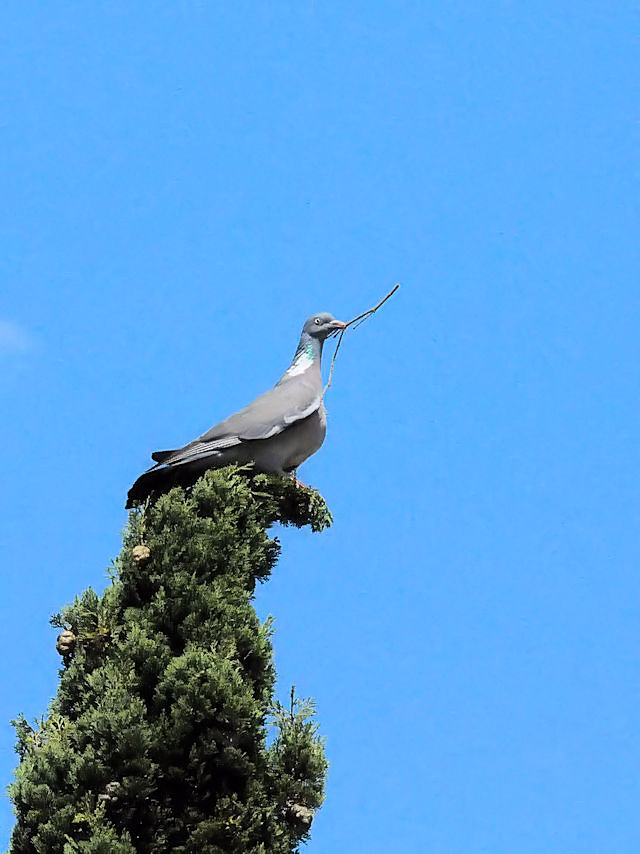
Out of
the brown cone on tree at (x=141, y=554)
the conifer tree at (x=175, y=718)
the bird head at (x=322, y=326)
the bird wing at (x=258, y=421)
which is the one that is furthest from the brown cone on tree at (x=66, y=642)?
the bird head at (x=322, y=326)

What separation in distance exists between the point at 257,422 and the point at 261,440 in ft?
0.43

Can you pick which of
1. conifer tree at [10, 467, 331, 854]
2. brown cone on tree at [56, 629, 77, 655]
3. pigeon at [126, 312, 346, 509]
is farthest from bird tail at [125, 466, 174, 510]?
brown cone on tree at [56, 629, 77, 655]

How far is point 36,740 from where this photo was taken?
23.1 feet

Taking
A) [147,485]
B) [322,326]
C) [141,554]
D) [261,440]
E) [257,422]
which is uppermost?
[322,326]

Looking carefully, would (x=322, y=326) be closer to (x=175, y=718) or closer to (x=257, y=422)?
(x=257, y=422)

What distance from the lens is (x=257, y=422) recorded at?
7.98 metres

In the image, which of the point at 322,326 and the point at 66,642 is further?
the point at 322,326

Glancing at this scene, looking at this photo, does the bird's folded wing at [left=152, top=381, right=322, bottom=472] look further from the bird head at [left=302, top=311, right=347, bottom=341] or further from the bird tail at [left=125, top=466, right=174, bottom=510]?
the bird head at [left=302, top=311, right=347, bottom=341]

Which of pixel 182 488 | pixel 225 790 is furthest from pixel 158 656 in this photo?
pixel 182 488

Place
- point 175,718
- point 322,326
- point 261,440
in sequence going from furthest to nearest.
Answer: point 322,326
point 261,440
point 175,718

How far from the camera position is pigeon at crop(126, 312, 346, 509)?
7.83m

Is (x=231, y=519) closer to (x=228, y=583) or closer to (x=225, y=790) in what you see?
(x=228, y=583)

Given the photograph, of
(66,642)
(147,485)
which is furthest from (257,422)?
(66,642)

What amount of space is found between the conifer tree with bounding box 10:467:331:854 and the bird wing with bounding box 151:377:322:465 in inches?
Answer: 15.8
